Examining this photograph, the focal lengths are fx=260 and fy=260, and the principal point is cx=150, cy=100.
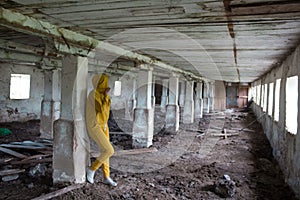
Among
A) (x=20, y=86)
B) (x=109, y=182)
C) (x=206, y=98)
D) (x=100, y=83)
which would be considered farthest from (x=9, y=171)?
(x=206, y=98)

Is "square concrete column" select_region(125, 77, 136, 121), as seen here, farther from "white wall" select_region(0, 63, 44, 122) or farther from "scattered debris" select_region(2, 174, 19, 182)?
"scattered debris" select_region(2, 174, 19, 182)

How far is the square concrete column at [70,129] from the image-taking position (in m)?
4.24

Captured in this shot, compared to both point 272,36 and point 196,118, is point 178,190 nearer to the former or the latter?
point 272,36

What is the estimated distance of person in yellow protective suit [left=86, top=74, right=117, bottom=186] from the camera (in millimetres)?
4332

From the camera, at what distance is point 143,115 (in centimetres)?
759

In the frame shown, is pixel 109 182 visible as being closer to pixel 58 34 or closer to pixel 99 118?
pixel 99 118

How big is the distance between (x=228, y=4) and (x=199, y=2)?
0.27 meters

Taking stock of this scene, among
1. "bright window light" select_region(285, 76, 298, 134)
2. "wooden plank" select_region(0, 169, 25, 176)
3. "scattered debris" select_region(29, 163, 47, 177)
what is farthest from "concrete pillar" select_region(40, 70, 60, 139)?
"bright window light" select_region(285, 76, 298, 134)

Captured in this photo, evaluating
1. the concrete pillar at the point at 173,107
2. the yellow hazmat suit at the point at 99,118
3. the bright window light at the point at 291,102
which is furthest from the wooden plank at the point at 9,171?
the concrete pillar at the point at 173,107

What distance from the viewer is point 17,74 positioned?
11.2 metres

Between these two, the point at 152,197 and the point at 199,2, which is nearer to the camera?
the point at 199,2

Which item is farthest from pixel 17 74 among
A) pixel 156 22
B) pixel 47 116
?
pixel 156 22

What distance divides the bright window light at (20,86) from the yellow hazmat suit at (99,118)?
8.44 m

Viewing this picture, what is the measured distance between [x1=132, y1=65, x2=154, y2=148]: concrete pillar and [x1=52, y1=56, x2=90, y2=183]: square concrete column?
3.25m
